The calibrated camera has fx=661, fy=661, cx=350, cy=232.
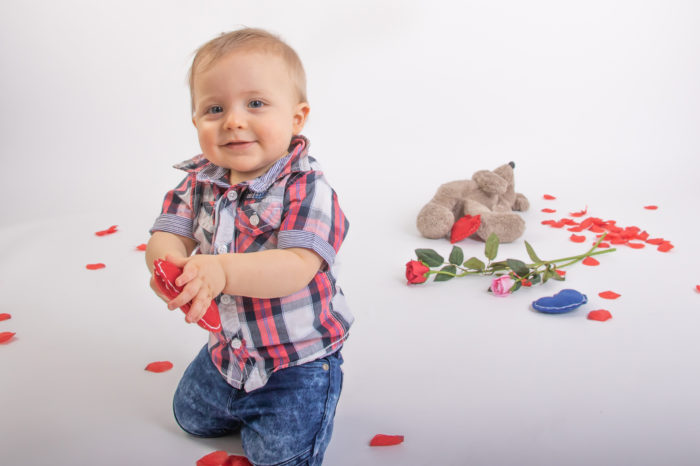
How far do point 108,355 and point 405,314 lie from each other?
0.75 m

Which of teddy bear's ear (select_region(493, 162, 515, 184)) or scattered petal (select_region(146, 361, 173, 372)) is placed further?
teddy bear's ear (select_region(493, 162, 515, 184))

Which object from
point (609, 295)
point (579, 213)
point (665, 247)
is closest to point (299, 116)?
point (609, 295)

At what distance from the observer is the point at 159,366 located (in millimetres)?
1507

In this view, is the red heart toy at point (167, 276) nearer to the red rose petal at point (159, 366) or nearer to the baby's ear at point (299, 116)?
the baby's ear at point (299, 116)

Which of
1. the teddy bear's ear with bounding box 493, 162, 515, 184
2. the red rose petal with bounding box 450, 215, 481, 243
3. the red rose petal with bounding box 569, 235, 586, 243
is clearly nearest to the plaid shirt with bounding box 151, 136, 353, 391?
the red rose petal with bounding box 450, 215, 481, 243

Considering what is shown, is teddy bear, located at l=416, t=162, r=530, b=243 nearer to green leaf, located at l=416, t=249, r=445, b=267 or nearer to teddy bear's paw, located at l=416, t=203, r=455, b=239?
teddy bear's paw, located at l=416, t=203, r=455, b=239

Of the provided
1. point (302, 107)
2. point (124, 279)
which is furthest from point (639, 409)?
point (124, 279)

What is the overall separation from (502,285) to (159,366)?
933mm

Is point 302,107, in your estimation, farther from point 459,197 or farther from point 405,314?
point 459,197

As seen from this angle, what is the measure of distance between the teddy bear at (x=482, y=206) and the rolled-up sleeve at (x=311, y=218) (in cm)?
114

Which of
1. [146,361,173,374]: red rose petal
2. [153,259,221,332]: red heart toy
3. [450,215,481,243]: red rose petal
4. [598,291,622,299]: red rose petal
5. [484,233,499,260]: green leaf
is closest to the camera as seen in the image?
[153,259,221,332]: red heart toy

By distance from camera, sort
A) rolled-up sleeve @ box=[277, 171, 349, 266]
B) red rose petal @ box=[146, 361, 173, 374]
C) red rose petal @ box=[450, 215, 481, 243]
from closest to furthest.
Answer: rolled-up sleeve @ box=[277, 171, 349, 266]
red rose petal @ box=[146, 361, 173, 374]
red rose petal @ box=[450, 215, 481, 243]

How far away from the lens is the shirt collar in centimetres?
117

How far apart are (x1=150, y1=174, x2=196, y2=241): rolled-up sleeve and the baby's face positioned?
11 centimetres
